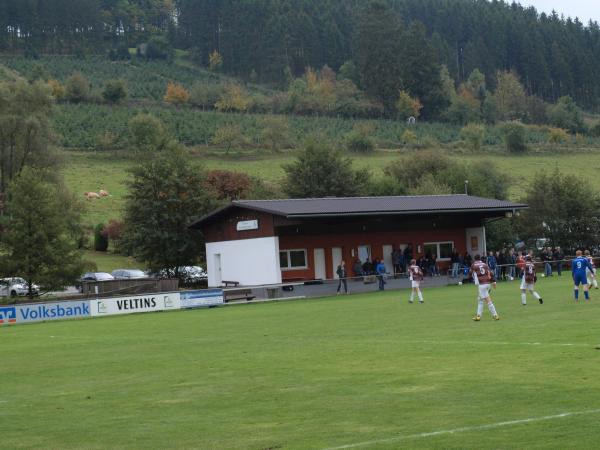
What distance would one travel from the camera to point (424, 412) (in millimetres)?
12164

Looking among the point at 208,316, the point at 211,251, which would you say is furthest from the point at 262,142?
the point at 208,316

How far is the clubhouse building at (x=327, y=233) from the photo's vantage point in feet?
171

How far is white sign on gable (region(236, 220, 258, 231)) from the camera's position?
173 feet

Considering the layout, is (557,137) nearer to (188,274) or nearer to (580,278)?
(188,274)

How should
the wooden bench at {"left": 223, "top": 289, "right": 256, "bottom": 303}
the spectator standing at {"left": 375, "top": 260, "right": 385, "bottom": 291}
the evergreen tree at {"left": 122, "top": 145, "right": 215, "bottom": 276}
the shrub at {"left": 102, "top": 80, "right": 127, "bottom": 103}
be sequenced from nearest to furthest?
the wooden bench at {"left": 223, "top": 289, "right": 256, "bottom": 303}
the spectator standing at {"left": 375, "top": 260, "right": 385, "bottom": 291}
the evergreen tree at {"left": 122, "top": 145, "right": 215, "bottom": 276}
the shrub at {"left": 102, "top": 80, "right": 127, "bottom": 103}

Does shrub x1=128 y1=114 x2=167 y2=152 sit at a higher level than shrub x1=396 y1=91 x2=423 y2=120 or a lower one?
lower

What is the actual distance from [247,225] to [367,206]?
22.8ft

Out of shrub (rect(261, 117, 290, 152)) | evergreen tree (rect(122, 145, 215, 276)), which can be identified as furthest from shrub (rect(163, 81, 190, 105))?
evergreen tree (rect(122, 145, 215, 276))

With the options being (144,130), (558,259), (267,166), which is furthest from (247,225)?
(144,130)

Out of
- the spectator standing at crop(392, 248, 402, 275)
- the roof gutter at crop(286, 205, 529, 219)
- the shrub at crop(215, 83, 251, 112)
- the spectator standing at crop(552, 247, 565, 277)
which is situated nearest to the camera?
the roof gutter at crop(286, 205, 529, 219)

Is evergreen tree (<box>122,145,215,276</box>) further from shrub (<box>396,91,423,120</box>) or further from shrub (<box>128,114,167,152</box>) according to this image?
shrub (<box>396,91,423,120</box>)

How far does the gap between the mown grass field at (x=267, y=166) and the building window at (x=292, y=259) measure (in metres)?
36.4

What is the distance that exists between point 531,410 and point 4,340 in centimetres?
2221

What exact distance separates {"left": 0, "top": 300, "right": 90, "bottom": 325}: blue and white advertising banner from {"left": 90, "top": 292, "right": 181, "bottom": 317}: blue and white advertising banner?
551mm
